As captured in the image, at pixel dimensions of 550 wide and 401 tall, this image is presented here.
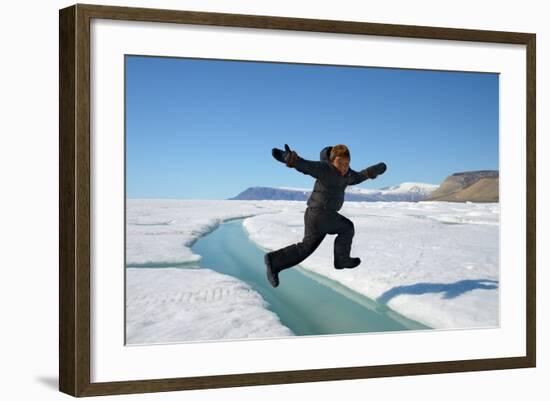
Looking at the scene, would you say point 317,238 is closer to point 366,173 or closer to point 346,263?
point 346,263

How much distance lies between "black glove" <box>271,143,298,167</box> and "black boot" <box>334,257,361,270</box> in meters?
0.54

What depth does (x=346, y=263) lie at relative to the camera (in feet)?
15.0

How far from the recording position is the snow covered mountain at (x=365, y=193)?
4445 mm

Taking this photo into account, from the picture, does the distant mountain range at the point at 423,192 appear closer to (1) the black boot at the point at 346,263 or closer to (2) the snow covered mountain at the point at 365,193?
(2) the snow covered mountain at the point at 365,193

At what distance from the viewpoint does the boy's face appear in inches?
179

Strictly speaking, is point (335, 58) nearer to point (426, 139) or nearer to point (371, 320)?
point (426, 139)

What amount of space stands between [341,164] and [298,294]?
2.21ft

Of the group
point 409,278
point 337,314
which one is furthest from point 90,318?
point 409,278

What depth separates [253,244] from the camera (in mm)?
4492

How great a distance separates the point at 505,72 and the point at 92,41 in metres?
2.14

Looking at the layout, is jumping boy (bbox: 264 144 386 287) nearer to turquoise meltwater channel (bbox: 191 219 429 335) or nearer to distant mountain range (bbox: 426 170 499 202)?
turquoise meltwater channel (bbox: 191 219 429 335)

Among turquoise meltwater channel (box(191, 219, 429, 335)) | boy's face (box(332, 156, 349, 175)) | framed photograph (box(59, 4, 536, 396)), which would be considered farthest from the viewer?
boy's face (box(332, 156, 349, 175))

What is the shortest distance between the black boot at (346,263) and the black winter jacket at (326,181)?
255 millimetres

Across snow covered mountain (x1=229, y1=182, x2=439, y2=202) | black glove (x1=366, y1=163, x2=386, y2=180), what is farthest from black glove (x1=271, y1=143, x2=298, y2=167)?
black glove (x1=366, y1=163, x2=386, y2=180)
